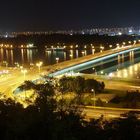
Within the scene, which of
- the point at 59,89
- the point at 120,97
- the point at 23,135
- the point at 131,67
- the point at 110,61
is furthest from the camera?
the point at 110,61

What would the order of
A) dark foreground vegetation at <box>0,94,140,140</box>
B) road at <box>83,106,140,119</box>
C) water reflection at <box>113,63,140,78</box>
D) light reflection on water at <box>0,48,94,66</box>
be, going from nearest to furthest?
dark foreground vegetation at <box>0,94,140,140</box> < road at <box>83,106,140,119</box> < water reflection at <box>113,63,140,78</box> < light reflection on water at <box>0,48,94,66</box>

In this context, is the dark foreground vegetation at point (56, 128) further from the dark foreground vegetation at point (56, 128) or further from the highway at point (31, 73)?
the highway at point (31, 73)

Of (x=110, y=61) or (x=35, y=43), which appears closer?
(x=110, y=61)

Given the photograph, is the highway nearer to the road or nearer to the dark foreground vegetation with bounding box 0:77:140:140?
the road

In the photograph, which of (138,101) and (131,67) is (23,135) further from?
(131,67)

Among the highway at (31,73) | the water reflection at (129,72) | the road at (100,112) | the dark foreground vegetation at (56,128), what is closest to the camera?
the dark foreground vegetation at (56,128)

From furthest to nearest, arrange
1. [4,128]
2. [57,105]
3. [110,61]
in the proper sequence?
[110,61] < [57,105] < [4,128]

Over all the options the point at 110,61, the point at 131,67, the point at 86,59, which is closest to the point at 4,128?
the point at 86,59

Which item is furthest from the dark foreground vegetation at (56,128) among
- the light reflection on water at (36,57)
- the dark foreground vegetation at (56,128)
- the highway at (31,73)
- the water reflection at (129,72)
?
the light reflection on water at (36,57)

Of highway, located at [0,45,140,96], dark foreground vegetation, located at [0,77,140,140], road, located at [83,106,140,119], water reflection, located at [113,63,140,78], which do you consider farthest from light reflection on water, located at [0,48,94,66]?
dark foreground vegetation, located at [0,77,140,140]

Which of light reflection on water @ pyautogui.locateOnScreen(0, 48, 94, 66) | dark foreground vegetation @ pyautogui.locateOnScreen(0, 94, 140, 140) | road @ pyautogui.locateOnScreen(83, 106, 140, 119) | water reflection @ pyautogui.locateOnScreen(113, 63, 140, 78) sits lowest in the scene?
road @ pyautogui.locateOnScreen(83, 106, 140, 119)

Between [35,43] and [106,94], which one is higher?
[35,43]
